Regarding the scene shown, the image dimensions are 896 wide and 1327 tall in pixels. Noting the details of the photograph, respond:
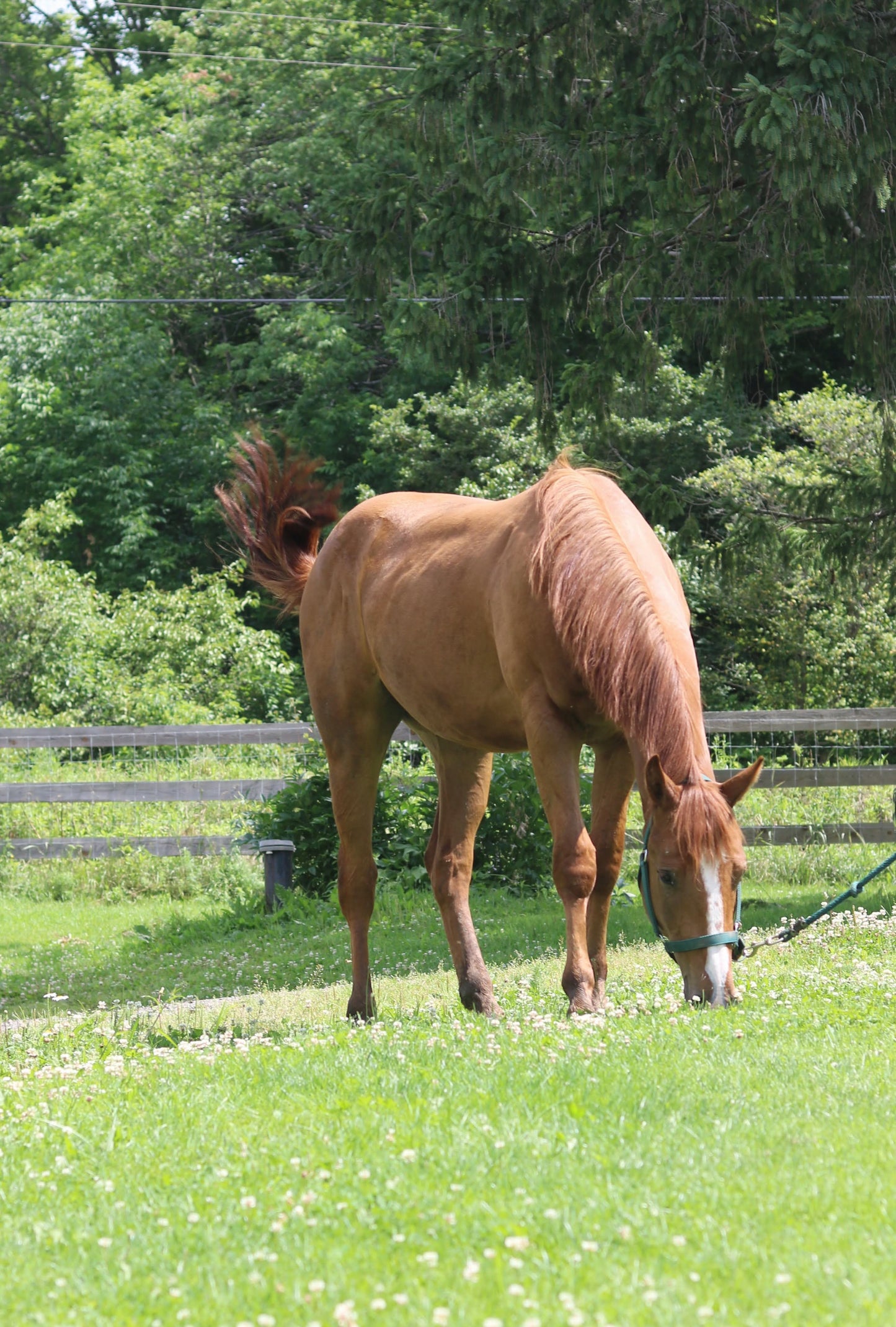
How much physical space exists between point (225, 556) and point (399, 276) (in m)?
19.2

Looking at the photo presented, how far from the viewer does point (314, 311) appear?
27016 millimetres

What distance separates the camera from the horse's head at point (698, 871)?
4.45 metres

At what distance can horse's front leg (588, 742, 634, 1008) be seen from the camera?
17.6 ft

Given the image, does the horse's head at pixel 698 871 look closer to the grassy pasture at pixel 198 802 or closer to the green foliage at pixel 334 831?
the green foliage at pixel 334 831

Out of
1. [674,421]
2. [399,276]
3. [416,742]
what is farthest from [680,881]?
[674,421]

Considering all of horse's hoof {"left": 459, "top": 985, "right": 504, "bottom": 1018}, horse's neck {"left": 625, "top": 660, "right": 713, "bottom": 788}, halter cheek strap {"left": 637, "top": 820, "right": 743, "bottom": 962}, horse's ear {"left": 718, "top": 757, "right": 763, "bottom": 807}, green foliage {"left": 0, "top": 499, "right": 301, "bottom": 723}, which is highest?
horse's neck {"left": 625, "top": 660, "right": 713, "bottom": 788}

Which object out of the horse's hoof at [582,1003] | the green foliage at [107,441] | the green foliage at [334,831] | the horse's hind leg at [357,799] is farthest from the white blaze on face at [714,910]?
the green foliage at [107,441]

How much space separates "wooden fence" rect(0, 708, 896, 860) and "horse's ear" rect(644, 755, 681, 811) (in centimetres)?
719

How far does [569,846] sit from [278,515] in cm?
329

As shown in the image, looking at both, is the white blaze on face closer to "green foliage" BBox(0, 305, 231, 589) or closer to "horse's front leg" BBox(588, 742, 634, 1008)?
"horse's front leg" BBox(588, 742, 634, 1008)

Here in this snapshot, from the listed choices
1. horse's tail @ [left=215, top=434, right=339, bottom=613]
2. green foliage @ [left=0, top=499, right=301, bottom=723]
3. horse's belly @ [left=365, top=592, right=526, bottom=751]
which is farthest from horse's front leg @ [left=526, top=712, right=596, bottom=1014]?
green foliage @ [left=0, top=499, right=301, bottom=723]

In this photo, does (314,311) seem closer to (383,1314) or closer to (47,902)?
(47,902)

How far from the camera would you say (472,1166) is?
3.06m

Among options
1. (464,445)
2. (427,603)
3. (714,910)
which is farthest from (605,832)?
(464,445)
